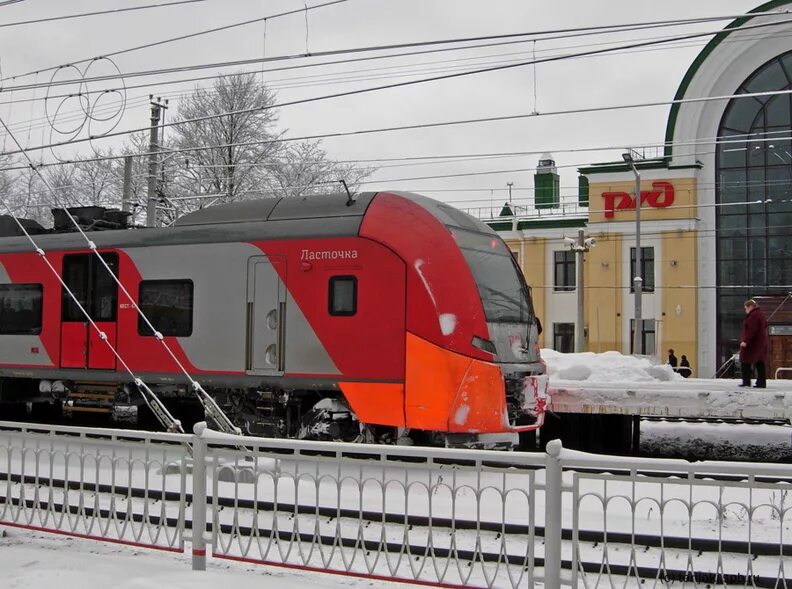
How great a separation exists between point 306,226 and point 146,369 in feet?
11.2

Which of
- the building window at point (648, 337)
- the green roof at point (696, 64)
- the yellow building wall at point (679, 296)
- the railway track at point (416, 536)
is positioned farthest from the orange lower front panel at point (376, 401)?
the building window at point (648, 337)

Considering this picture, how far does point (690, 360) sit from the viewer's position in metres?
32.9

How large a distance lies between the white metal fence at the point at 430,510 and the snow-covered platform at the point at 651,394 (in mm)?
5208

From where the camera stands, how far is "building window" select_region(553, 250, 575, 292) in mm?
36281

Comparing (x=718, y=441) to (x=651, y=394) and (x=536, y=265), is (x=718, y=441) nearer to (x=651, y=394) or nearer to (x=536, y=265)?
(x=651, y=394)

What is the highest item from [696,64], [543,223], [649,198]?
[696,64]

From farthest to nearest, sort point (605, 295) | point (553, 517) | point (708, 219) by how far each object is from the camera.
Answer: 1. point (605, 295)
2. point (708, 219)
3. point (553, 517)

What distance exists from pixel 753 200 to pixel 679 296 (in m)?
4.39

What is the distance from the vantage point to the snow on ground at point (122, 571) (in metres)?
6.06

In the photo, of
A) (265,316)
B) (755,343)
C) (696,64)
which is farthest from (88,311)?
(696,64)

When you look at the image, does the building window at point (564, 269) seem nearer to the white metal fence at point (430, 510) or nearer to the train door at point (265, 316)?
the train door at point (265, 316)

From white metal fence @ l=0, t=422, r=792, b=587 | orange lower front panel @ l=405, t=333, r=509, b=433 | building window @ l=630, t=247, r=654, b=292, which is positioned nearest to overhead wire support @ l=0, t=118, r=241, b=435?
orange lower front panel @ l=405, t=333, r=509, b=433

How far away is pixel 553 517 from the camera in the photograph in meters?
5.47

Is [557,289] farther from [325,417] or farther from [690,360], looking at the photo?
[325,417]
